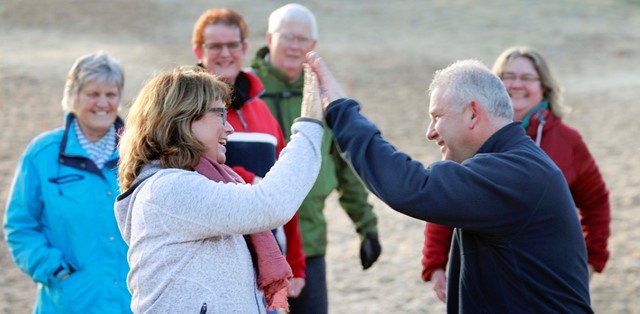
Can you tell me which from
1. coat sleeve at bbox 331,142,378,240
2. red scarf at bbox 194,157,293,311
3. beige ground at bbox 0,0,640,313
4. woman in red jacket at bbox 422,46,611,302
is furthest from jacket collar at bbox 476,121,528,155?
beige ground at bbox 0,0,640,313

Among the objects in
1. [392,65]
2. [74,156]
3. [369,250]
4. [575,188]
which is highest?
[74,156]

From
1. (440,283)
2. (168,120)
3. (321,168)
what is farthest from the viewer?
(321,168)

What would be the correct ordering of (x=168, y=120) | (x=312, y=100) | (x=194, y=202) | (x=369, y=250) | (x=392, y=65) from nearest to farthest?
(x=194, y=202) < (x=168, y=120) < (x=312, y=100) < (x=369, y=250) < (x=392, y=65)

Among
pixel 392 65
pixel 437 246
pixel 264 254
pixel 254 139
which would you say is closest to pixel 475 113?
pixel 264 254

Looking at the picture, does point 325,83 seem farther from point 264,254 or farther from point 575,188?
point 575,188

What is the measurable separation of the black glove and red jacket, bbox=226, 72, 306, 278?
78cm

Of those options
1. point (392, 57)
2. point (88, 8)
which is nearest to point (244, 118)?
point (392, 57)

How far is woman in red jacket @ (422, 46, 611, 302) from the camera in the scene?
5020 mm

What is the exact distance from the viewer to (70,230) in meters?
4.69

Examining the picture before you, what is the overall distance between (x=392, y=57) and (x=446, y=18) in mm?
5202

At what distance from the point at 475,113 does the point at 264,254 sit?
0.91m

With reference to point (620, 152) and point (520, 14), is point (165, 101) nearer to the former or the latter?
point (620, 152)

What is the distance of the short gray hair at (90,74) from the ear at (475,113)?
2157 millimetres

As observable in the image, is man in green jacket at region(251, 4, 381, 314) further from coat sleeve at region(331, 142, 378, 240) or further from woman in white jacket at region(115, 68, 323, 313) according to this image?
woman in white jacket at region(115, 68, 323, 313)
